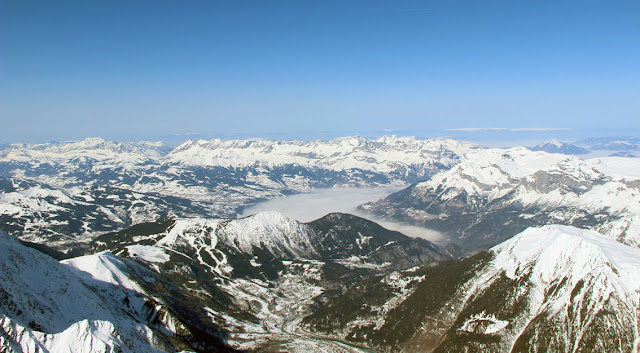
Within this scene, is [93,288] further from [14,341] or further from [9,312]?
[14,341]

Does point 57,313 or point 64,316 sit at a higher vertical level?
point 57,313

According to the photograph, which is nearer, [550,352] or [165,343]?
[165,343]

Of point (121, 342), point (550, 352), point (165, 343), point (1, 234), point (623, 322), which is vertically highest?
point (1, 234)

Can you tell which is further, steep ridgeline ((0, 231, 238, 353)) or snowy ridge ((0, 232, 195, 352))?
steep ridgeline ((0, 231, 238, 353))

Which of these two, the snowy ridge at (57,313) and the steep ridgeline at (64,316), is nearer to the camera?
the snowy ridge at (57,313)

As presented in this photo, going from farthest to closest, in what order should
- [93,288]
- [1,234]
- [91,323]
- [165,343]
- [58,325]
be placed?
[93,288] → [1,234] → [165,343] → [58,325] → [91,323]

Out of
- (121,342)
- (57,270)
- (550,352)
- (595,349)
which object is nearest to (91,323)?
(121,342)

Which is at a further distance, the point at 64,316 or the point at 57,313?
the point at 64,316

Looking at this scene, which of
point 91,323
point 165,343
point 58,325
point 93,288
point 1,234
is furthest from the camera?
point 93,288
